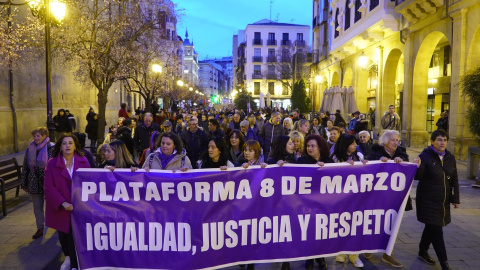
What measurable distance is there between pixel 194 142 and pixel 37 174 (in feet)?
11.1

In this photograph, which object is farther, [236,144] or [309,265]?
[236,144]

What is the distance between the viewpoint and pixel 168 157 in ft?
18.0

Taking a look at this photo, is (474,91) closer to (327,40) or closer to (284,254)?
(284,254)

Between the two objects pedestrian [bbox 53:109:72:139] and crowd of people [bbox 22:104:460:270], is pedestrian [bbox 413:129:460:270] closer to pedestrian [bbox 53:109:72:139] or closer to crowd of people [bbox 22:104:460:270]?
crowd of people [bbox 22:104:460:270]

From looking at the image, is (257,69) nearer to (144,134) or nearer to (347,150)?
(144,134)

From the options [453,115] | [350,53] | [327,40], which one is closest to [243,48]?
[327,40]

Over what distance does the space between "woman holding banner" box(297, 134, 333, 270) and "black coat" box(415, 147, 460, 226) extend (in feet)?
3.80

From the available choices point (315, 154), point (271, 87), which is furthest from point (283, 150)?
point (271, 87)

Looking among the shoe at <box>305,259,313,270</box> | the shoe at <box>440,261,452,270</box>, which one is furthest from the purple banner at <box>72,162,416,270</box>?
the shoe at <box>440,261,452,270</box>

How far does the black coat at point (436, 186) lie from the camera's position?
5102mm

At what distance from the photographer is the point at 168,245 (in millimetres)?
4574

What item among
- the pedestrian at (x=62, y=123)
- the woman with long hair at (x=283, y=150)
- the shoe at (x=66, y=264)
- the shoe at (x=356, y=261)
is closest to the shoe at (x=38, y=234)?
the shoe at (x=66, y=264)

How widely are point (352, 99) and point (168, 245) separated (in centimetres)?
1677

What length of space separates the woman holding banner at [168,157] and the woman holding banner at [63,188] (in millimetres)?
801
